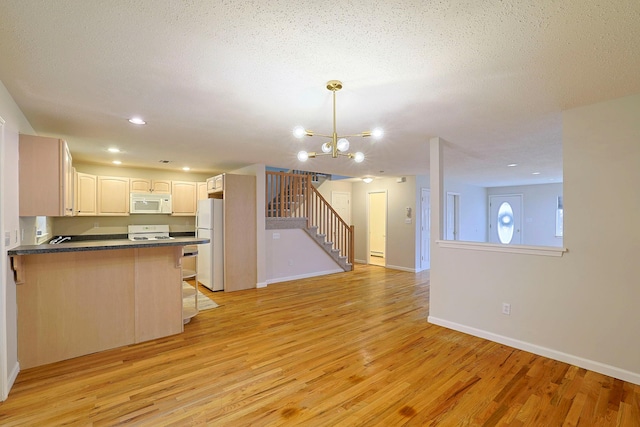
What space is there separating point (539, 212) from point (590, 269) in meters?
7.28

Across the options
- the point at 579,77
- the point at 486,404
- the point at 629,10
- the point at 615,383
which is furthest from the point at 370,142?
the point at 615,383

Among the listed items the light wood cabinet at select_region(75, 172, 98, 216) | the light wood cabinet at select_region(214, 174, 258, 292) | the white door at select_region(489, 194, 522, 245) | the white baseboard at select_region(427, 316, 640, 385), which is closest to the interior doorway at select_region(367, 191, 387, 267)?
the white door at select_region(489, 194, 522, 245)

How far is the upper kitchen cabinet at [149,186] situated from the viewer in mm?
5899

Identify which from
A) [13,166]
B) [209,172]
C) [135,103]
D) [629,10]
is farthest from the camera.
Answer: [209,172]

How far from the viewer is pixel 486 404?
216 cm

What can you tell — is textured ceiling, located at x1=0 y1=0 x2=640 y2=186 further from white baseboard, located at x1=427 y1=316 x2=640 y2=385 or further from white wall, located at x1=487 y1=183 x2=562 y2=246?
white wall, located at x1=487 y1=183 x2=562 y2=246

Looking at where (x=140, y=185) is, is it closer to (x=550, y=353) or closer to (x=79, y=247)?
(x=79, y=247)

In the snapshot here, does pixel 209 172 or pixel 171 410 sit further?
pixel 209 172

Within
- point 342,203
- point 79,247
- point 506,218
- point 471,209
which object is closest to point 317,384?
point 79,247

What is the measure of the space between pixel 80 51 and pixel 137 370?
2557 millimetres

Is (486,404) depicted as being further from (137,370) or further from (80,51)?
(80,51)

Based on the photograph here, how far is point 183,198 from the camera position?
6.46m

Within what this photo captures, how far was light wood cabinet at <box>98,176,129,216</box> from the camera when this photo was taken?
18.2 ft

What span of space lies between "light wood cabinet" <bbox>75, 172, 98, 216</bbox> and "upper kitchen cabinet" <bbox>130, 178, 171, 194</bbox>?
61cm
